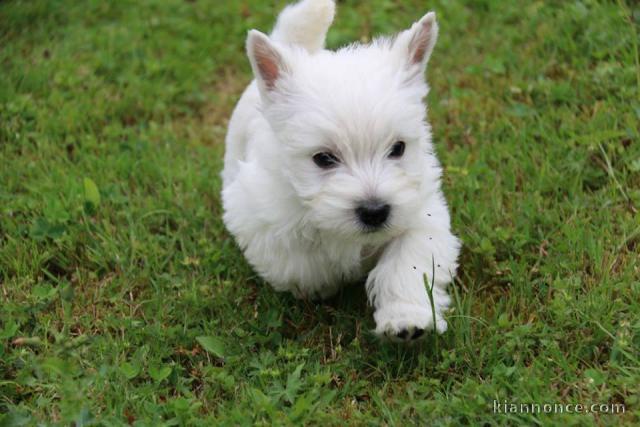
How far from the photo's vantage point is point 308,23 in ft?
13.9

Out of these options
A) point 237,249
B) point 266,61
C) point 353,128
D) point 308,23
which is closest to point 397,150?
point 353,128

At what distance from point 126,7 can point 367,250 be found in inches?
156

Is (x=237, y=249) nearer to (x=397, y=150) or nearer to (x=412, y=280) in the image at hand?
(x=412, y=280)

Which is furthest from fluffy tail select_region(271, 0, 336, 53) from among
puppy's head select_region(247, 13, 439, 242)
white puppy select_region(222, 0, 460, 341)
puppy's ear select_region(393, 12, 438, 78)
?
puppy's ear select_region(393, 12, 438, 78)

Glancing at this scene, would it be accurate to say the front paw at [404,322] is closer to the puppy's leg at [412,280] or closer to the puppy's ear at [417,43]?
the puppy's leg at [412,280]

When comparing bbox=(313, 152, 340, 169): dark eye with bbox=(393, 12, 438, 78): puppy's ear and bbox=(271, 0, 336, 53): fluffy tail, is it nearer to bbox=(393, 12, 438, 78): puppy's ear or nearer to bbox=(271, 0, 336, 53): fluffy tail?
bbox=(393, 12, 438, 78): puppy's ear

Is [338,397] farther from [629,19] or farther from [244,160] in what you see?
[629,19]

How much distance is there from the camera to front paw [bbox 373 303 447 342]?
11.6ft

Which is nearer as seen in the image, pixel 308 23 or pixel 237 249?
pixel 308 23

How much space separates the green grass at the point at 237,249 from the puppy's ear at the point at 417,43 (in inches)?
39.4

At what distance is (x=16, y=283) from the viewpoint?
433 cm

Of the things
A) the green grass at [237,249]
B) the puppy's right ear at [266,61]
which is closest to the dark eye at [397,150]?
the puppy's right ear at [266,61]

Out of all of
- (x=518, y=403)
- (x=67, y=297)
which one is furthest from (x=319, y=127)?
(x=67, y=297)

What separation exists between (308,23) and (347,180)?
113cm
